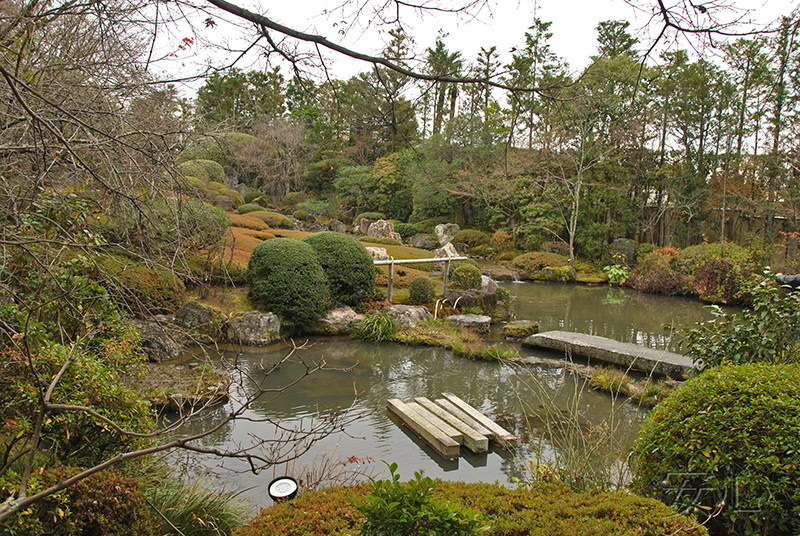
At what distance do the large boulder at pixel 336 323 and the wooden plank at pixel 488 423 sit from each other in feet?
12.1

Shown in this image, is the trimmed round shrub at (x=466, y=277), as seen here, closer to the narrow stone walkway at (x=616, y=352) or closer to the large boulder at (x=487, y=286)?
the large boulder at (x=487, y=286)

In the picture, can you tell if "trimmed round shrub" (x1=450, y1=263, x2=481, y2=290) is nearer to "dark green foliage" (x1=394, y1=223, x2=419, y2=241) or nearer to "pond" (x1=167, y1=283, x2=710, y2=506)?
"pond" (x1=167, y1=283, x2=710, y2=506)

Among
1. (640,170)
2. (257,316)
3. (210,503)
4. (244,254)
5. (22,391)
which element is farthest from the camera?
(640,170)

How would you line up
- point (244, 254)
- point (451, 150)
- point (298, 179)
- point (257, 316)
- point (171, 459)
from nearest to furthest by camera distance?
1. point (171, 459)
2. point (257, 316)
3. point (244, 254)
4. point (451, 150)
5. point (298, 179)

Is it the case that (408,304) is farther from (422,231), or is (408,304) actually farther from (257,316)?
(422,231)

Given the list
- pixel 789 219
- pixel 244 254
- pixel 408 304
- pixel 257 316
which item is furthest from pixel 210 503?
pixel 789 219

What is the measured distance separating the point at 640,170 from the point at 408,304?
13.6m

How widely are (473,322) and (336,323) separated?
2.73 m

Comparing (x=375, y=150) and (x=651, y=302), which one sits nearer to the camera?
(x=651, y=302)

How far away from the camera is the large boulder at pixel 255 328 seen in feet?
26.6

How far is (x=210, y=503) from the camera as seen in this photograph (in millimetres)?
3166

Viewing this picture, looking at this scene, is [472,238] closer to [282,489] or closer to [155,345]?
[155,345]

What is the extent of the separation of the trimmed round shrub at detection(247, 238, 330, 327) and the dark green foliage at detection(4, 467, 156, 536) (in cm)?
622

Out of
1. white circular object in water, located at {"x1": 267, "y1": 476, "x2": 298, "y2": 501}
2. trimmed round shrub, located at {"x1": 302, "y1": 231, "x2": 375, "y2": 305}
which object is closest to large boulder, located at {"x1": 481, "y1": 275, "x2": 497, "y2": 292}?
trimmed round shrub, located at {"x1": 302, "y1": 231, "x2": 375, "y2": 305}
